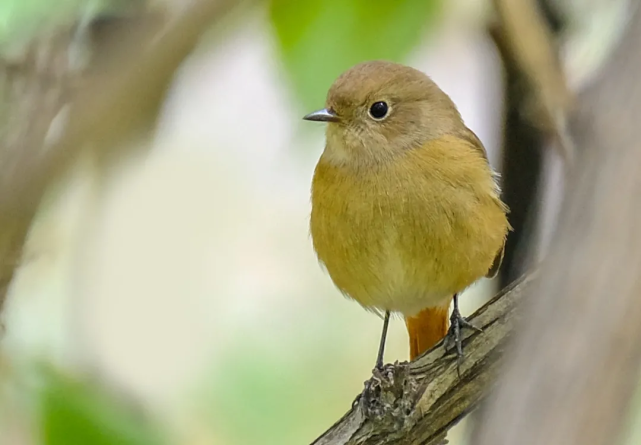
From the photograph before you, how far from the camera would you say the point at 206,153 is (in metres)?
3.31

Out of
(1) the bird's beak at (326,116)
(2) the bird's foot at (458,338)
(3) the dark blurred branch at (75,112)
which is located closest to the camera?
(3) the dark blurred branch at (75,112)

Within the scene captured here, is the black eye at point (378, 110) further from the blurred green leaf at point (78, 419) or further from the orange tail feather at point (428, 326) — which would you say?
the blurred green leaf at point (78, 419)

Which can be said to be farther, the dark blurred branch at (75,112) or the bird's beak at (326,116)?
the bird's beak at (326,116)

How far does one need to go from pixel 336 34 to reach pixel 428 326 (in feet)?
3.95

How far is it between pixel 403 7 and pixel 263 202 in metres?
2.01

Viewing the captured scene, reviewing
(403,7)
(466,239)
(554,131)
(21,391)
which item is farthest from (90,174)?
(554,131)

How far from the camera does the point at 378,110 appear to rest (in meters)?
2.19

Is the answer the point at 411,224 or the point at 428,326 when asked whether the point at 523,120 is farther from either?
the point at 428,326

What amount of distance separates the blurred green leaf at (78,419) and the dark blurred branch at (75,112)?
49 centimetres

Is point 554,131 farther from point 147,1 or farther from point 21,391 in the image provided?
point 21,391

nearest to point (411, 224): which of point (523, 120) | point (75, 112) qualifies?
point (523, 120)

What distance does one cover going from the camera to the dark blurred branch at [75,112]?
641 millimetres

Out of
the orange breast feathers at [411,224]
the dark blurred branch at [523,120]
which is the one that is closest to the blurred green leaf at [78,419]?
the dark blurred branch at [523,120]

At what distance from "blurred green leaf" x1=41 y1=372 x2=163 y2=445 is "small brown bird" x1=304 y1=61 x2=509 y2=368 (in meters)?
0.79
